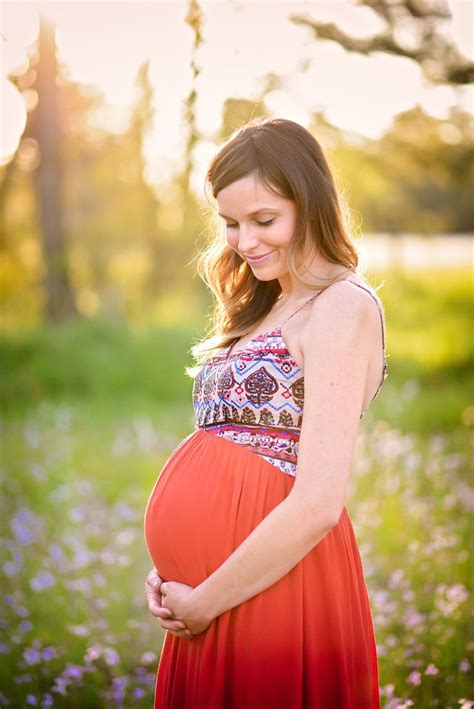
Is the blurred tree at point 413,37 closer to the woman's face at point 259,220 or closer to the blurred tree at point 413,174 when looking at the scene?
the blurred tree at point 413,174

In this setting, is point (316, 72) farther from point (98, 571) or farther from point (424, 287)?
point (424, 287)

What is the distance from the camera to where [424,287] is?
43.7ft

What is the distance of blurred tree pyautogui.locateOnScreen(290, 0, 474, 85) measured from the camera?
9.29ft

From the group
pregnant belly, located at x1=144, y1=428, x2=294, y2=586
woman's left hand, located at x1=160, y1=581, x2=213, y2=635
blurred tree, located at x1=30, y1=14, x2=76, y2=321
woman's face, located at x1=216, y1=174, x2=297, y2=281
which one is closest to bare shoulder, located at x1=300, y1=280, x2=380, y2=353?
woman's face, located at x1=216, y1=174, x2=297, y2=281

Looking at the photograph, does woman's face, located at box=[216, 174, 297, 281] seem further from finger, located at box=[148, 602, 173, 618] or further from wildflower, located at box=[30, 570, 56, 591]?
wildflower, located at box=[30, 570, 56, 591]

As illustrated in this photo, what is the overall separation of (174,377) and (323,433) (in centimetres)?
678

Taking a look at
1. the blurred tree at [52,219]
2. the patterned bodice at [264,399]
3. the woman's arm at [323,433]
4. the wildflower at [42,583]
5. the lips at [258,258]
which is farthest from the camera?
the blurred tree at [52,219]

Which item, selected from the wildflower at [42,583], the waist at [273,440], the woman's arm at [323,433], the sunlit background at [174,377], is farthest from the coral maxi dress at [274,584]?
the wildflower at [42,583]

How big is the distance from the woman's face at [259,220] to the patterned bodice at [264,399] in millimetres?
157

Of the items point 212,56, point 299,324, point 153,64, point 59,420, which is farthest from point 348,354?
point 59,420

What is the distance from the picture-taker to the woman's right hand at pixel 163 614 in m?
1.92

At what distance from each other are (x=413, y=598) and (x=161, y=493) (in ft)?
6.09

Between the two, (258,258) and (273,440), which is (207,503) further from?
(258,258)

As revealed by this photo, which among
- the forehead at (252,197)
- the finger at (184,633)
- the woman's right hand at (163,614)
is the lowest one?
the finger at (184,633)
